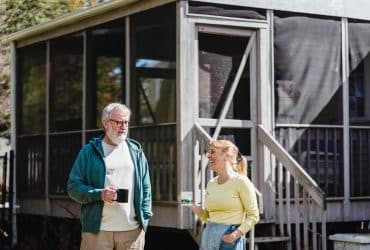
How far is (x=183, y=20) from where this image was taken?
9.17 meters

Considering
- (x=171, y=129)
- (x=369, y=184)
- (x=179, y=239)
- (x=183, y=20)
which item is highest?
(x=183, y=20)

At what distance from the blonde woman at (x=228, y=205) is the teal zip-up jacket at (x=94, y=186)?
1.72 feet

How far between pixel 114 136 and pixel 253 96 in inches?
155

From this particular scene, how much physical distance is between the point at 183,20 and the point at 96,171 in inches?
143

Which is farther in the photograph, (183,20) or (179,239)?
(179,239)

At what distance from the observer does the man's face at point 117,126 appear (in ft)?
19.5

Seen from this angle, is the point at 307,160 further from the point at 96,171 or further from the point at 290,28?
the point at 96,171

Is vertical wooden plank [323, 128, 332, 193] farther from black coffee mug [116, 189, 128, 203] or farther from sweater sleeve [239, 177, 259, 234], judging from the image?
black coffee mug [116, 189, 128, 203]

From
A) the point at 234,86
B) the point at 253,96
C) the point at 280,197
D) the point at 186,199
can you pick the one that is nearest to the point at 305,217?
the point at 280,197

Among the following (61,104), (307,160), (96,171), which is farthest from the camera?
(61,104)

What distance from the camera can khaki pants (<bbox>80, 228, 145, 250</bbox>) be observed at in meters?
5.89

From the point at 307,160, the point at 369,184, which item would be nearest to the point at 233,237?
the point at 307,160

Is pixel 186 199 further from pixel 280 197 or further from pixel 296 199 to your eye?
pixel 280 197

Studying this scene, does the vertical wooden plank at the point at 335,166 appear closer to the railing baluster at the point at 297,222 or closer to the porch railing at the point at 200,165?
the railing baluster at the point at 297,222
